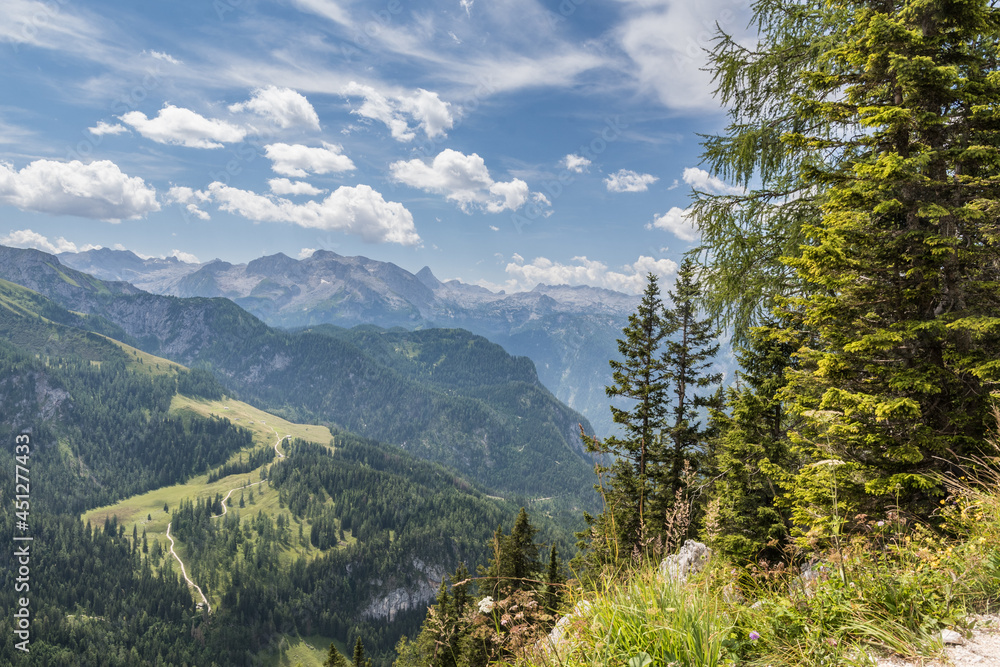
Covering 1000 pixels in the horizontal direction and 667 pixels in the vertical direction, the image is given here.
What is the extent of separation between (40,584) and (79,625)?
116 ft

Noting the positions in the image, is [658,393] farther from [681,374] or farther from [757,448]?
[757,448]

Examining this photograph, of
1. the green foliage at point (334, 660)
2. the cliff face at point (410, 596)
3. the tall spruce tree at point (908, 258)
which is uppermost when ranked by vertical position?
the tall spruce tree at point (908, 258)

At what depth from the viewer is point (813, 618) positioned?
11.5 ft

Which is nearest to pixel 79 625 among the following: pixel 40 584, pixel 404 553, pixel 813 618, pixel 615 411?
pixel 40 584

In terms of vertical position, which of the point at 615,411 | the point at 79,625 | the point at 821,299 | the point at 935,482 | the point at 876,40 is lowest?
the point at 79,625

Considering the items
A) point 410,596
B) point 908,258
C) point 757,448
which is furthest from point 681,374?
point 410,596

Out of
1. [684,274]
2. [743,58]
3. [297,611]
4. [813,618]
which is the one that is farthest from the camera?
[297,611]

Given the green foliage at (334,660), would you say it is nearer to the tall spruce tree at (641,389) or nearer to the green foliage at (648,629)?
the tall spruce tree at (641,389)

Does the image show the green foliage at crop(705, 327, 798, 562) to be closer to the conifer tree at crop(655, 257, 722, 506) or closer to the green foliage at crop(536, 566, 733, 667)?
the conifer tree at crop(655, 257, 722, 506)

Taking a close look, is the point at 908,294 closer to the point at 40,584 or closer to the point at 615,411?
the point at 615,411

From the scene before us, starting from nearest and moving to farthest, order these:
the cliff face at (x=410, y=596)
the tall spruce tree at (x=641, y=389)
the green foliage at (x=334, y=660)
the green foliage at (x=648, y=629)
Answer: the green foliage at (x=648, y=629) → the tall spruce tree at (x=641, y=389) → the green foliage at (x=334, y=660) → the cliff face at (x=410, y=596)

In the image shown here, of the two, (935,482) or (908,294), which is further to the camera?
(908,294)

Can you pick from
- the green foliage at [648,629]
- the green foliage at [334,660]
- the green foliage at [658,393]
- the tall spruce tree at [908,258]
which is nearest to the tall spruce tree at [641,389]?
the green foliage at [658,393]

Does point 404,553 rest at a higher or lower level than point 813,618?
lower
